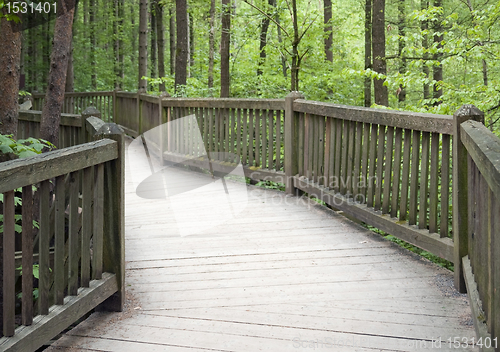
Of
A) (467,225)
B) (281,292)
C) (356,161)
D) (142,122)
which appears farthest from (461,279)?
(142,122)

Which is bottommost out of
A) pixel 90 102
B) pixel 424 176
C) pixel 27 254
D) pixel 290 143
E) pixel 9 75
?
pixel 27 254

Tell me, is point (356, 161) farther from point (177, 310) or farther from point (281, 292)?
point (177, 310)

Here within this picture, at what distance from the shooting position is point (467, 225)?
3.74 m

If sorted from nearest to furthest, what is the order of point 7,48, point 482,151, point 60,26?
1. point 482,151
2. point 7,48
3. point 60,26

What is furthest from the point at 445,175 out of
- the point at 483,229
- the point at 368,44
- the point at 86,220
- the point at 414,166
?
the point at 368,44

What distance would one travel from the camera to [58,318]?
9.59ft

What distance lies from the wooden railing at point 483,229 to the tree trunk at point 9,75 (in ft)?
14.1

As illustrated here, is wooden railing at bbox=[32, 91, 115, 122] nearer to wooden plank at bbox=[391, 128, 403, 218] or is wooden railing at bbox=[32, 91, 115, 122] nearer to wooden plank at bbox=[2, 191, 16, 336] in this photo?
wooden plank at bbox=[391, 128, 403, 218]

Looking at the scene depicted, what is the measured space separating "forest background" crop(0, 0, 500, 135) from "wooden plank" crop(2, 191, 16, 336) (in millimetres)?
6981

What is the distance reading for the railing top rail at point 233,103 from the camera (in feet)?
23.2

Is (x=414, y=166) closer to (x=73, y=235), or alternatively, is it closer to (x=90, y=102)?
(x=73, y=235)

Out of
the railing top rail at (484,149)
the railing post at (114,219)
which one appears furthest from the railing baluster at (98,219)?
the railing top rail at (484,149)

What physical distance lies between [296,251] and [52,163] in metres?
2.58

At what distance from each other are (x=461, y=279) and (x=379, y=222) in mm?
1276
